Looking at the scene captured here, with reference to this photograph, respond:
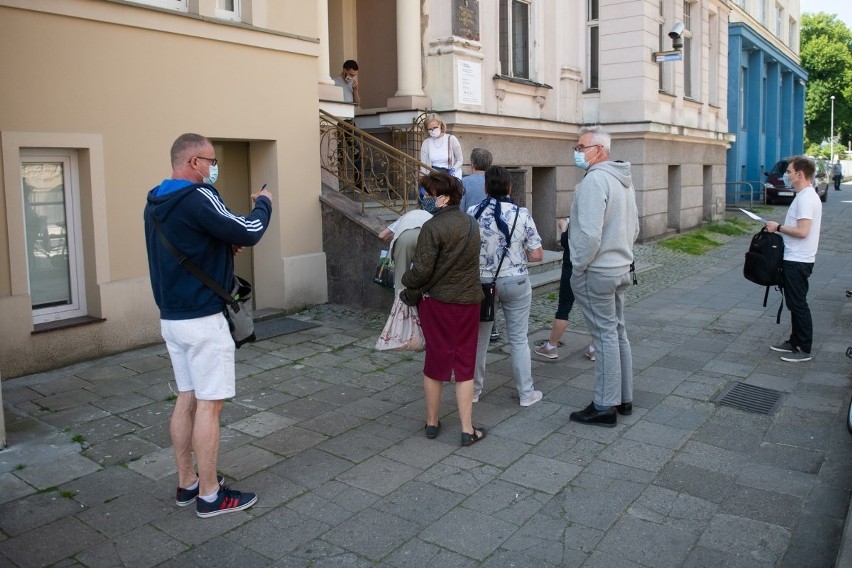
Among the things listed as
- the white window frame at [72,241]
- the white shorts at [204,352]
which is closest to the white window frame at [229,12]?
the white window frame at [72,241]

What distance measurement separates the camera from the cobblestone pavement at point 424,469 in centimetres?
388

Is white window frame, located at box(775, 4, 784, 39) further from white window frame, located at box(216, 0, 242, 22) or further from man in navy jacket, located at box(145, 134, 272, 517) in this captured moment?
man in navy jacket, located at box(145, 134, 272, 517)

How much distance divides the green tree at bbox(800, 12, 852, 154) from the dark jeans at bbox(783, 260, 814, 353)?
5041 cm

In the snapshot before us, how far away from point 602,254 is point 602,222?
0.23m

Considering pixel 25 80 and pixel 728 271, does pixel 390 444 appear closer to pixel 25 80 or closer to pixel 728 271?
pixel 25 80

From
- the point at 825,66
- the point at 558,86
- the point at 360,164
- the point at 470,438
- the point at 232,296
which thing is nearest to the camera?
the point at 232,296

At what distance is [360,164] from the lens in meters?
10.2

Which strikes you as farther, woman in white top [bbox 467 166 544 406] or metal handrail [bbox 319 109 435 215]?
metal handrail [bbox 319 109 435 215]

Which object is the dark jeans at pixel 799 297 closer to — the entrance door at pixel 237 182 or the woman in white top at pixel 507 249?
the woman in white top at pixel 507 249

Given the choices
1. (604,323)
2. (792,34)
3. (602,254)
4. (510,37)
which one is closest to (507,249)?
(602,254)

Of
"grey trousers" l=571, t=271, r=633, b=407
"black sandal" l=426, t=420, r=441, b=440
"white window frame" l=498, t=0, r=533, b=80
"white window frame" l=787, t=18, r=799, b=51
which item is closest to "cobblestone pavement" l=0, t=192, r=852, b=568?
"black sandal" l=426, t=420, r=441, b=440

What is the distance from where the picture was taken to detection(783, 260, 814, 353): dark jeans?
7.19 m

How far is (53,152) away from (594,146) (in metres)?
4.81

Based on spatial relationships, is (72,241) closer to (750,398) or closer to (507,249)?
(507,249)
